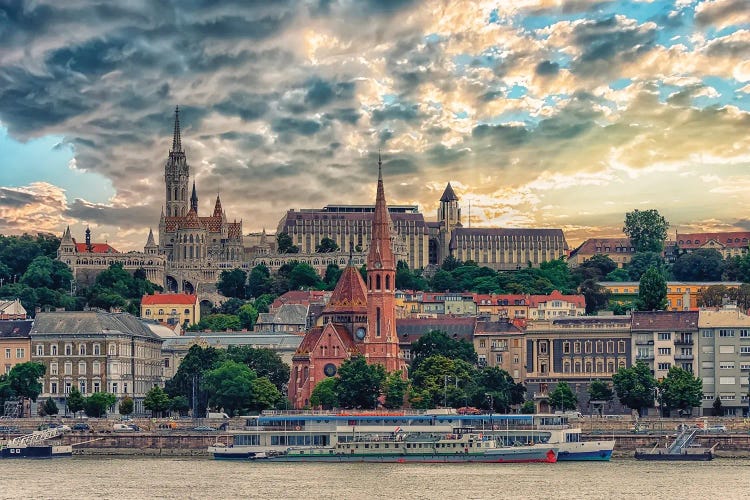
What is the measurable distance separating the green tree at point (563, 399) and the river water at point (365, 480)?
70.4ft

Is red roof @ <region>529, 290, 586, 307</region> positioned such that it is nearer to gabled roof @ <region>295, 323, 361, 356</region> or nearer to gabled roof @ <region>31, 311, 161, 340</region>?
gabled roof @ <region>295, 323, 361, 356</region>

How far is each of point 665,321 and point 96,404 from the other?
141 feet

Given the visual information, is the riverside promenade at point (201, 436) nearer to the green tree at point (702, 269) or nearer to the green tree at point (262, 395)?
the green tree at point (262, 395)

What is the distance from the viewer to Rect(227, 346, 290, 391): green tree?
129750 mm

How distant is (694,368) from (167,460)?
43.7 meters

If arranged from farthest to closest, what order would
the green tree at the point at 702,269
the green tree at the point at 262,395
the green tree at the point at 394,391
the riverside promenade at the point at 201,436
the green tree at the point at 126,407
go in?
the green tree at the point at 702,269, the green tree at the point at 126,407, the green tree at the point at 262,395, the green tree at the point at 394,391, the riverside promenade at the point at 201,436

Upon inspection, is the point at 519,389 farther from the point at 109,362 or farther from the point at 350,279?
the point at 109,362

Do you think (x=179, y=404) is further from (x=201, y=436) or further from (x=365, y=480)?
(x=365, y=480)

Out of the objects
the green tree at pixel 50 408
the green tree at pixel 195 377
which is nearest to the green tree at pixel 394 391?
the green tree at pixel 195 377

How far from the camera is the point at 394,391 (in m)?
114

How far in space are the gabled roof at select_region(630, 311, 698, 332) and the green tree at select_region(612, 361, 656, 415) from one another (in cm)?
859

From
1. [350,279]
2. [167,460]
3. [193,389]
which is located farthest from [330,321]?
[167,460]

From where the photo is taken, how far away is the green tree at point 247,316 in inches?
6850

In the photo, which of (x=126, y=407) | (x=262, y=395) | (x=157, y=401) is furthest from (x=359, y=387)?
(x=126, y=407)
